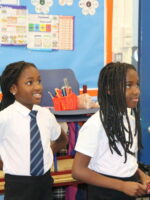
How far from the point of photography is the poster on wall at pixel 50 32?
3018 mm

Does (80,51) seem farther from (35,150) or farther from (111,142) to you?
(111,142)

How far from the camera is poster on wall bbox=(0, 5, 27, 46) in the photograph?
290 cm

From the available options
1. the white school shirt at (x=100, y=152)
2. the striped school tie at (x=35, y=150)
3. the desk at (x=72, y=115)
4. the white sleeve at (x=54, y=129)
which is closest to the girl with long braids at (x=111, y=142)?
the white school shirt at (x=100, y=152)

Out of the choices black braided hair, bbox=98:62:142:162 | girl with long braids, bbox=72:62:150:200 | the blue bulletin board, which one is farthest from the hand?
the blue bulletin board

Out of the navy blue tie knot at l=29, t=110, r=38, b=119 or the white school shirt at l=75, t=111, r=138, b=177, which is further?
the navy blue tie knot at l=29, t=110, r=38, b=119

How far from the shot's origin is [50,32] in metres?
3.09

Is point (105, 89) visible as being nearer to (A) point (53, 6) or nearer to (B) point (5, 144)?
(B) point (5, 144)

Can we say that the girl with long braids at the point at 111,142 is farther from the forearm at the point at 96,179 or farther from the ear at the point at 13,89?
the ear at the point at 13,89

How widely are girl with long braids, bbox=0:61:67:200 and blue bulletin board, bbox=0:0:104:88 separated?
133 cm

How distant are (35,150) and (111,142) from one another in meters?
0.47

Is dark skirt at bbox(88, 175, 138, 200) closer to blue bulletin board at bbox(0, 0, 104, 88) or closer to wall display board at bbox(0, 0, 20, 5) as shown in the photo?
blue bulletin board at bbox(0, 0, 104, 88)

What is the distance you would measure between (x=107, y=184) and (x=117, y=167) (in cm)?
9

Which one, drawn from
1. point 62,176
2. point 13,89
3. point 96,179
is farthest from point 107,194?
point 62,176

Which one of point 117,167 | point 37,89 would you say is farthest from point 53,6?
point 117,167
